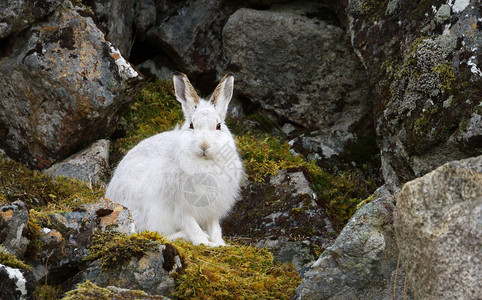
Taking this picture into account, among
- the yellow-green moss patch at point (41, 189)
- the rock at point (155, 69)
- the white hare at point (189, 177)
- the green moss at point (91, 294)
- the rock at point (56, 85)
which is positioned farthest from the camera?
the rock at point (155, 69)

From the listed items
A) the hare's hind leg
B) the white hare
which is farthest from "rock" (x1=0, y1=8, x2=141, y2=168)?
the hare's hind leg

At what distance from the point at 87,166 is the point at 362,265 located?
21.1ft

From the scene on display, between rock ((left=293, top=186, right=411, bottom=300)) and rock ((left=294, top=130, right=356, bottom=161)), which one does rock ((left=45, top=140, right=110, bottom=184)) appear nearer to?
rock ((left=294, top=130, right=356, bottom=161))

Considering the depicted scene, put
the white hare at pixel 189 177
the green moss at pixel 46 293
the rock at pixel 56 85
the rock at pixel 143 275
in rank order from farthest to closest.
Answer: the rock at pixel 56 85 < the white hare at pixel 189 177 < the rock at pixel 143 275 < the green moss at pixel 46 293

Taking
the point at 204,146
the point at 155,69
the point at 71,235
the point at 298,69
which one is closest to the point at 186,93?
the point at 204,146

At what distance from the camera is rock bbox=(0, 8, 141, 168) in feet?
33.3

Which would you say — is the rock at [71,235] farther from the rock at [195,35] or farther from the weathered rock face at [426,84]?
the rock at [195,35]

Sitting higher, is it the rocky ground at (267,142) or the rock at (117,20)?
the rock at (117,20)

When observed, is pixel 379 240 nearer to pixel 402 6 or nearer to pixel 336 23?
pixel 402 6

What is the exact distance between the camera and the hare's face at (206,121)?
7766 millimetres

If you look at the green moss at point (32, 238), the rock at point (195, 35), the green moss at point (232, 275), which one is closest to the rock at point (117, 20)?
the rock at point (195, 35)

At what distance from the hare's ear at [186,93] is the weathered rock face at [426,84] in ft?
9.18

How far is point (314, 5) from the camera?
483 inches

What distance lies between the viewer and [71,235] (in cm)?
612
